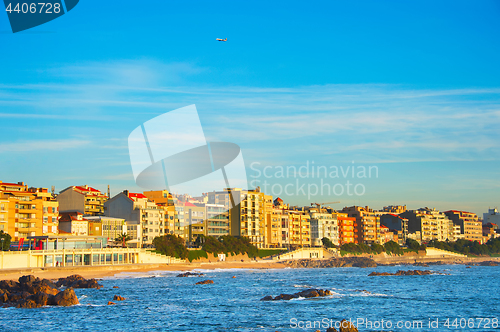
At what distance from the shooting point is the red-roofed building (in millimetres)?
120125

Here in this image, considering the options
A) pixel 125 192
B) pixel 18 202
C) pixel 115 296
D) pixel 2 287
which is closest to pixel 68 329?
pixel 115 296

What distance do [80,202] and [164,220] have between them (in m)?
18.7

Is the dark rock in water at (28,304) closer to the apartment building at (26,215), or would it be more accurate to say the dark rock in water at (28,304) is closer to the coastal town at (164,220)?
the coastal town at (164,220)

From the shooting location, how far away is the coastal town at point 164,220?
3499 inches

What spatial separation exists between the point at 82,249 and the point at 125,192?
39.7 metres

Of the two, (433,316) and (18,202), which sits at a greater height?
(18,202)

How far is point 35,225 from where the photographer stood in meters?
91.2

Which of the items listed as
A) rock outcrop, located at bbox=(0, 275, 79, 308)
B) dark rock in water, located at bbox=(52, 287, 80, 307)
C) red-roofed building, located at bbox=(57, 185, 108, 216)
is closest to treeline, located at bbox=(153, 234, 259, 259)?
red-roofed building, located at bbox=(57, 185, 108, 216)

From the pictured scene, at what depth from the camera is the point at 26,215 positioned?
298 ft

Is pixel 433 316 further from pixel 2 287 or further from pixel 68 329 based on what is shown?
pixel 2 287

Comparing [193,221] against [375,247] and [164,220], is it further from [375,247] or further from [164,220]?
[375,247]

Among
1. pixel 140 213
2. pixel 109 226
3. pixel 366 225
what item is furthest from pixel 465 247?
pixel 109 226

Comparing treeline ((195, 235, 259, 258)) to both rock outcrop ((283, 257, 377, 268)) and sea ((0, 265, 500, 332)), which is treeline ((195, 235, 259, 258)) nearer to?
rock outcrop ((283, 257, 377, 268))

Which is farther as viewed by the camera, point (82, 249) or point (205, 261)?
point (205, 261)
